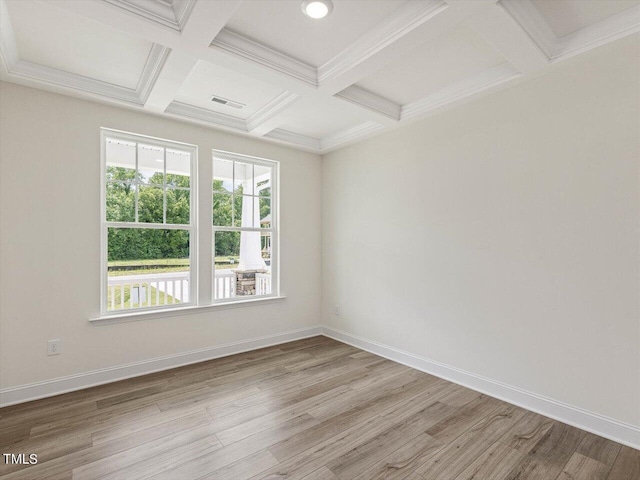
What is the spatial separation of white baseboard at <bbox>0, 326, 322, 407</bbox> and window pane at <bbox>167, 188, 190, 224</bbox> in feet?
4.76

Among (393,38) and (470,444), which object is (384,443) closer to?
(470,444)

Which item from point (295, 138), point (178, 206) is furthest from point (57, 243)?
point (295, 138)

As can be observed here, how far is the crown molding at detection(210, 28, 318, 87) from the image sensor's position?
223 cm

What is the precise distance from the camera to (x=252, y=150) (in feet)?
13.4

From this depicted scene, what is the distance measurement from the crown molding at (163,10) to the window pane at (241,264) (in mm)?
2274

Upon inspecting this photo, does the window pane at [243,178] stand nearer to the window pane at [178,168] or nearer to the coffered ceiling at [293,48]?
the window pane at [178,168]

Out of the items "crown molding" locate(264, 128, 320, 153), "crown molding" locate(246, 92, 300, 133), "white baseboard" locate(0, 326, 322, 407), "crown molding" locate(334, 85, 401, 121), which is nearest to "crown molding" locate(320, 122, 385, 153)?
"crown molding" locate(264, 128, 320, 153)

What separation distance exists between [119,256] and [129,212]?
17.7 inches

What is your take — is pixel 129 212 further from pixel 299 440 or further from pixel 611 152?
pixel 611 152

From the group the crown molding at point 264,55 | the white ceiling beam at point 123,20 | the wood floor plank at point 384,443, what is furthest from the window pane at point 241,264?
the wood floor plank at point 384,443

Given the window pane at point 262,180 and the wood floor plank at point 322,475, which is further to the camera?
the window pane at point 262,180

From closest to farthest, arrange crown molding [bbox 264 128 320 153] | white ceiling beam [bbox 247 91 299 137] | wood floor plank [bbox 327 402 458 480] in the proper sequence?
wood floor plank [bbox 327 402 458 480]
white ceiling beam [bbox 247 91 299 137]
crown molding [bbox 264 128 320 153]

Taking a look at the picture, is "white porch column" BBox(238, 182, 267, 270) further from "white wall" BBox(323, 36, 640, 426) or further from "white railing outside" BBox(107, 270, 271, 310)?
"white wall" BBox(323, 36, 640, 426)

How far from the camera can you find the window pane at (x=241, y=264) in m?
3.91
